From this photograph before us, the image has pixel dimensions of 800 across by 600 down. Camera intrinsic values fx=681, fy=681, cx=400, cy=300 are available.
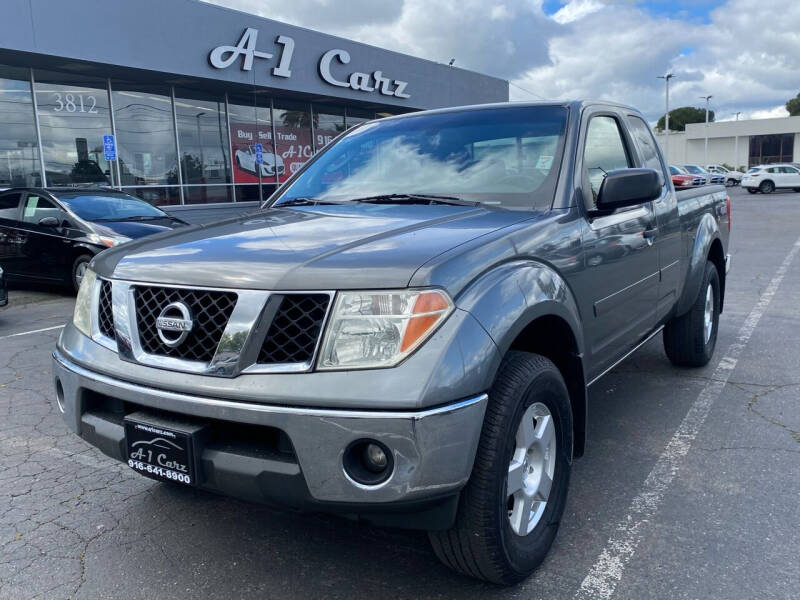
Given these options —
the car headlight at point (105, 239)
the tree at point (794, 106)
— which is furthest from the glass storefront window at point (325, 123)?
the tree at point (794, 106)

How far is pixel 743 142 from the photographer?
71.6 metres

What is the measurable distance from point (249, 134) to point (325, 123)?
343cm

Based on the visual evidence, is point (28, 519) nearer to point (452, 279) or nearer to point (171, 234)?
point (171, 234)

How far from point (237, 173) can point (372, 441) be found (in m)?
18.8

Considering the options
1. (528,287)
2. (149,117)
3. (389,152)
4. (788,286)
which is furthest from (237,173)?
(528,287)

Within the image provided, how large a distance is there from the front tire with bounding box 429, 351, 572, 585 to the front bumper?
0.12 m

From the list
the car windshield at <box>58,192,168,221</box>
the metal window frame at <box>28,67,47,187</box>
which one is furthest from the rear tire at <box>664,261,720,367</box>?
the metal window frame at <box>28,67,47,187</box>

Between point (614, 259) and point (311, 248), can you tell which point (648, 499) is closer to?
point (614, 259)

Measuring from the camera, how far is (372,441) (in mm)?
1951

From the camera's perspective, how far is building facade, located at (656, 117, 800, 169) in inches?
2709

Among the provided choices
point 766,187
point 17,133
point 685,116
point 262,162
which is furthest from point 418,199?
point 685,116

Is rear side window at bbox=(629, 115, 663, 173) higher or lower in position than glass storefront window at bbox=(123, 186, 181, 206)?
higher

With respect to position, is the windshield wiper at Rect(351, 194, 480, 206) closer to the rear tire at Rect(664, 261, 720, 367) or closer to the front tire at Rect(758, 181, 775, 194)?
the rear tire at Rect(664, 261, 720, 367)

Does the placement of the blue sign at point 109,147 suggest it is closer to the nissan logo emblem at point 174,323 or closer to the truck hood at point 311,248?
the truck hood at point 311,248
